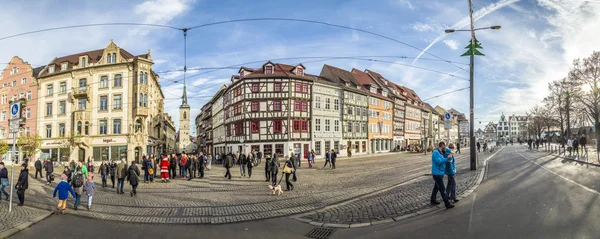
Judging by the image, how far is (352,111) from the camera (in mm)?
49094

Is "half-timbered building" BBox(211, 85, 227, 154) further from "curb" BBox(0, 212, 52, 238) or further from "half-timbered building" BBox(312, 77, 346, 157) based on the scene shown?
"curb" BBox(0, 212, 52, 238)

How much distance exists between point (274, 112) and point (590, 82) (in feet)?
119

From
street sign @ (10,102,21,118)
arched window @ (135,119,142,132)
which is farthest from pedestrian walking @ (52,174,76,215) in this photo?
arched window @ (135,119,142,132)

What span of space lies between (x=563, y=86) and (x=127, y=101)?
53.4 m

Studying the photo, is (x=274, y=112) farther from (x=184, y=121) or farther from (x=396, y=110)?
(x=184, y=121)

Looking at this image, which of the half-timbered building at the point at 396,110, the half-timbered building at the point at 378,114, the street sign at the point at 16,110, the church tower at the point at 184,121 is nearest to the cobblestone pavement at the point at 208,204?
the street sign at the point at 16,110

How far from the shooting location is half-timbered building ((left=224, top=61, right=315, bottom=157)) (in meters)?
40.6

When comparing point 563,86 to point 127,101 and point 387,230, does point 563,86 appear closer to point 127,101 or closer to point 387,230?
point 387,230

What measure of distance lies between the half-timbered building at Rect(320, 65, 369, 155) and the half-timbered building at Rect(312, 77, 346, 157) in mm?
1029

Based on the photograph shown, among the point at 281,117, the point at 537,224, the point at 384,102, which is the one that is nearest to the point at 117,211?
the point at 537,224

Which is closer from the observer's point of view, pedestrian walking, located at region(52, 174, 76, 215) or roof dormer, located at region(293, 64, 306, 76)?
pedestrian walking, located at region(52, 174, 76, 215)

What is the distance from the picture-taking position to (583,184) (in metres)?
10.8

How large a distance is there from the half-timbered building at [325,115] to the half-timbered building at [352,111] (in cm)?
103

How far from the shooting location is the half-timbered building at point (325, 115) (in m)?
43.2
